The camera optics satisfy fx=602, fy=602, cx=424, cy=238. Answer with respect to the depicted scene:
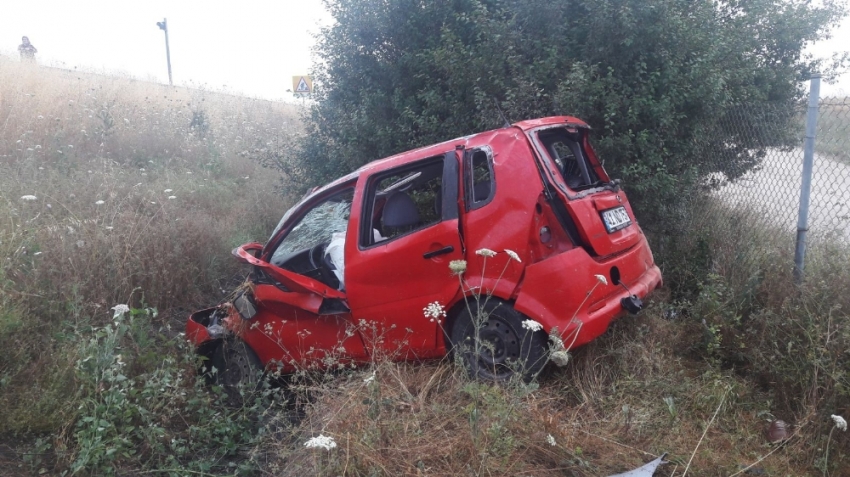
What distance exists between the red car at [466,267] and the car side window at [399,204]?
0.01 m

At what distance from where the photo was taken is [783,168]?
16.2ft

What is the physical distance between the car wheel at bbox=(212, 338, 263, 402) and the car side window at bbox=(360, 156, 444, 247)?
1.43 m

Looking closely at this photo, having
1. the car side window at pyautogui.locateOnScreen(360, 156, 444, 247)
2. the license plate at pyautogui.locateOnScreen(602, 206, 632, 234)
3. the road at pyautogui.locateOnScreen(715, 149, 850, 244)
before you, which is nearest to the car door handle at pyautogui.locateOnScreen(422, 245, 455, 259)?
the car side window at pyautogui.locateOnScreen(360, 156, 444, 247)

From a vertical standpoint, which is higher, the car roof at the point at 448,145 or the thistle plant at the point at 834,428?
the car roof at the point at 448,145

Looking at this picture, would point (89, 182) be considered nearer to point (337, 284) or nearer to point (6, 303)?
point (6, 303)

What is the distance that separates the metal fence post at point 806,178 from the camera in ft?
13.5

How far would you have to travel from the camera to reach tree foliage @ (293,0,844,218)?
5.32 meters

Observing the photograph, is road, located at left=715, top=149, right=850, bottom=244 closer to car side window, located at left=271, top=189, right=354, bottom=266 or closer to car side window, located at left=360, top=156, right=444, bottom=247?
car side window, located at left=360, top=156, right=444, bottom=247

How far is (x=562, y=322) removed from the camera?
3.56 meters

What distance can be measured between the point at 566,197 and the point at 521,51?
8.86 feet

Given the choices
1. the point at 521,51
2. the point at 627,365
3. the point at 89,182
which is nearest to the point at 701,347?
the point at 627,365

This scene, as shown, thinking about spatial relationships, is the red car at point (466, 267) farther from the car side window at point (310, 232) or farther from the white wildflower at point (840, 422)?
the white wildflower at point (840, 422)

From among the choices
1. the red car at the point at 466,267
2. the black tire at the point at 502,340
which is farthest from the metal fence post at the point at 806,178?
the black tire at the point at 502,340

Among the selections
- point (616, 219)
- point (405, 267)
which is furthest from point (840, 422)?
point (405, 267)
